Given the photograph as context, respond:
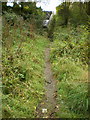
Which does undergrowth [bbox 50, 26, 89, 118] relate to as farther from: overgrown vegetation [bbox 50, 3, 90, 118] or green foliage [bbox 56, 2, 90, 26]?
green foliage [bbox 56, 2, 90, 26]

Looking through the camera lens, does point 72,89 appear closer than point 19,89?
No

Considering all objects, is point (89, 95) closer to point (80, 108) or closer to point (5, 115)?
point (80, 108)

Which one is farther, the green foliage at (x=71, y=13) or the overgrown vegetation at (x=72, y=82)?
the green foliage at (x=71, y=13)

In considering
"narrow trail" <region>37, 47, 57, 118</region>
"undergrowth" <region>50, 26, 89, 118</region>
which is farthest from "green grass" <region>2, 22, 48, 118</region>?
"undergrowth" <region>50, 26, 89, 118</region>

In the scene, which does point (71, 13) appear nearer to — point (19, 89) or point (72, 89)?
point (72, 89)

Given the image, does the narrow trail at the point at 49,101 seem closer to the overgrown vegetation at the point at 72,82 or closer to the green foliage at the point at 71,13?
the overgrown vegetation at the point at 72,82

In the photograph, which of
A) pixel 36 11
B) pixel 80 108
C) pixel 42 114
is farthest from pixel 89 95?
pixel 36 11

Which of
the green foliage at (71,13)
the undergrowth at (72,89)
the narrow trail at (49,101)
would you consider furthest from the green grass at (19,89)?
the green foliage at (71,13)

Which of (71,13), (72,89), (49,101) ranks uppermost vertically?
(71,13)

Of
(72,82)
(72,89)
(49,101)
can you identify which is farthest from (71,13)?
(49,101)

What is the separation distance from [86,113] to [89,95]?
0.37 meters

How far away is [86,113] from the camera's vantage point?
3.73 meters

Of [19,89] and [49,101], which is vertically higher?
[19,89]

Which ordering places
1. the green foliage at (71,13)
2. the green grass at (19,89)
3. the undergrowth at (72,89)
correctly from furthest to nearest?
the green foliage at (71,13), the undergrowth at (72,89), the green grass at (19,89)
